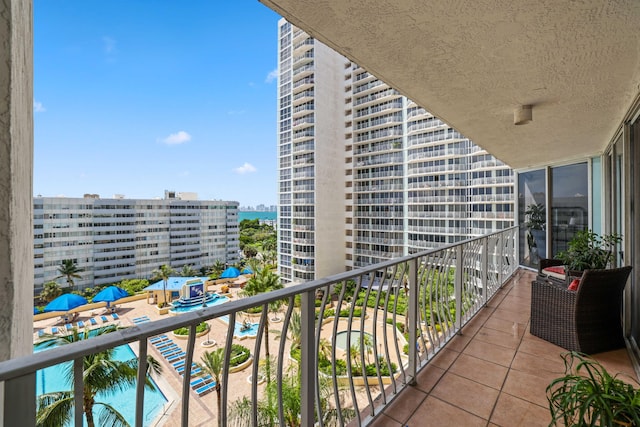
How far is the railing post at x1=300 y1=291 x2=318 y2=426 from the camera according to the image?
119 centimetres

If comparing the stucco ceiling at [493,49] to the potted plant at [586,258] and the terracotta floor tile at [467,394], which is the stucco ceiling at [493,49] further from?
the terracotta floor tile at [467,394]

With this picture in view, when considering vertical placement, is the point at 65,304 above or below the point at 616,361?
below

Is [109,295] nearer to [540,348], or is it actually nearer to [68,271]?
[68,271]

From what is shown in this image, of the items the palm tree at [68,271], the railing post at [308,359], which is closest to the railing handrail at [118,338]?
the railing post at [308,359]

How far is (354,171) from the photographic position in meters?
24.7

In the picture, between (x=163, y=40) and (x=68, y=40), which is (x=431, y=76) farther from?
(x=68, y=40)

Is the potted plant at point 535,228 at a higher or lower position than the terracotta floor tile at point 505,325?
higher

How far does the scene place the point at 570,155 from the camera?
4.60 meters

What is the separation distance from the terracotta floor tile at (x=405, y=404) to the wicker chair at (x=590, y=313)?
1.63 m

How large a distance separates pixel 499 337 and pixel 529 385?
77 cm

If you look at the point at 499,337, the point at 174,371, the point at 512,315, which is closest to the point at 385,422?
the point at 499,337

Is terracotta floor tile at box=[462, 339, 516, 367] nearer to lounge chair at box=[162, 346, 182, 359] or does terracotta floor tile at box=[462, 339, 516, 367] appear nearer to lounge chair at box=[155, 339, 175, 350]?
lounge chair at box=[162, 346, 182, 359]

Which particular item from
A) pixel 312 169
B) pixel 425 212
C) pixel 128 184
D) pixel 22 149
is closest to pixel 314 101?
pixel 312 169

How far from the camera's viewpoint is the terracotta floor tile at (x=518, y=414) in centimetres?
165
